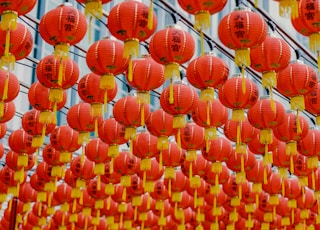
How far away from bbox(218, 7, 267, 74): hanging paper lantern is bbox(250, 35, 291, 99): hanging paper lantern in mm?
403

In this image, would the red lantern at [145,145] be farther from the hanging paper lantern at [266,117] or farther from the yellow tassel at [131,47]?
the yellow tassel at [131,47]

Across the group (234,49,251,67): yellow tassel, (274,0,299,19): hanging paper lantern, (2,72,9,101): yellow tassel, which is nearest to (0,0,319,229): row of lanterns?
(234,49,251,67): yellow tassel

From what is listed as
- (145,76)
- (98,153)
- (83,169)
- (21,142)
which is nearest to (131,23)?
(145,76)

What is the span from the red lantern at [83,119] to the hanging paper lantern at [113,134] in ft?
1.46

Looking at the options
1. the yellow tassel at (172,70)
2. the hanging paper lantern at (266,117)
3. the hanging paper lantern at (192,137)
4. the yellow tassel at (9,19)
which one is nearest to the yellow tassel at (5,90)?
the yellow tassel at (9,19)

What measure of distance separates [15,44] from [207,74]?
7.00 ft

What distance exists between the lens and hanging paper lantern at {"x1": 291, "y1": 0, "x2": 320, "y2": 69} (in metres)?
6.04

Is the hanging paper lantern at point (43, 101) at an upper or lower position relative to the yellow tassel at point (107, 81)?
upper

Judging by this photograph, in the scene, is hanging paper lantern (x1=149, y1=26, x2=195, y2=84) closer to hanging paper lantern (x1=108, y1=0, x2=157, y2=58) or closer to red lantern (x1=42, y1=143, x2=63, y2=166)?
hanging paper lantern (x1=108, y1=0, x2=157, y2=58)

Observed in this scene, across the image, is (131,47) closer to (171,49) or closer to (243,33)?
(171,49)

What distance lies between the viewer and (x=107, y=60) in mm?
6883

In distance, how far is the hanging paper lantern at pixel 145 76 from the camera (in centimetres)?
721

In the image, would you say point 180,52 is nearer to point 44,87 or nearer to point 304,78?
point 304,78

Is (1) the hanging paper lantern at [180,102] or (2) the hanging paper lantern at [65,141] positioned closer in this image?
(1) the hanging paper lantern at [180,102]
